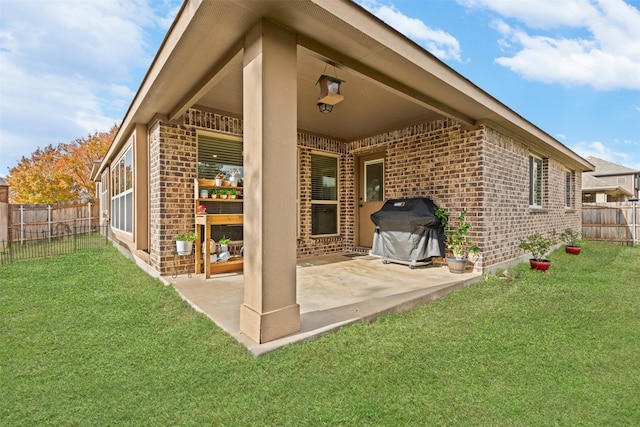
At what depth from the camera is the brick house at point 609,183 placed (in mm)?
17562

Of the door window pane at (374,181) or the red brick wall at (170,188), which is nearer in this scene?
the red brick wall at (170,188)

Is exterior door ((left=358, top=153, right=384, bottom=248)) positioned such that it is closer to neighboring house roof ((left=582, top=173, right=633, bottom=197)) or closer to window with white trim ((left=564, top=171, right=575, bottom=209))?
window with white trim ((left=564, top=171, right=575, bottom=209))

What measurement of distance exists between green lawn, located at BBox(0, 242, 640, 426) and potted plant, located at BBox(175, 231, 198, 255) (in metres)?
0.90

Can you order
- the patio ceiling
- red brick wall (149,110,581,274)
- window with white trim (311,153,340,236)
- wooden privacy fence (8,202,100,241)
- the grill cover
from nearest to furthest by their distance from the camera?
the patio ceiling, red brick wall (149,110,581,274), the grill cover, window with white trim (311,153,340,236), wooden privacy fence (8,202,100,241)

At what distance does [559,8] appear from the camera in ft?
A: 21.7

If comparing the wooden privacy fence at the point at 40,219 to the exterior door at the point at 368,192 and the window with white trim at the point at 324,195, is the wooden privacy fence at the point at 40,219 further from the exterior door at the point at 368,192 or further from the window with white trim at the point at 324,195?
the exterior door at the point at 368,192

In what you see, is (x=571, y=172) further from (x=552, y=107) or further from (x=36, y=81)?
(x=36, y=81)

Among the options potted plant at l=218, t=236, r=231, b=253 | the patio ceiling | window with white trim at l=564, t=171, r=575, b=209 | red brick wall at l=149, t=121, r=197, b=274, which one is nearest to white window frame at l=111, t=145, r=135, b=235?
red brick wall at l=149, t=121, r=197, b=274

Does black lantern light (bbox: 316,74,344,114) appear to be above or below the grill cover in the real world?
above

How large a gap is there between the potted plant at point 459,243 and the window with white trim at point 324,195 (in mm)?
2467

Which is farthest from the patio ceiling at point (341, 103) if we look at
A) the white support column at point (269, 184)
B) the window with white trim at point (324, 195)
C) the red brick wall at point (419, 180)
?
the window with white trim at point (324, 195)

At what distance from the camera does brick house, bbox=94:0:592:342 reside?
2398mm

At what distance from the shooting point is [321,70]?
11.9 ft

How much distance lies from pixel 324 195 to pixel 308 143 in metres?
1.21
